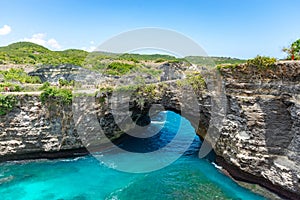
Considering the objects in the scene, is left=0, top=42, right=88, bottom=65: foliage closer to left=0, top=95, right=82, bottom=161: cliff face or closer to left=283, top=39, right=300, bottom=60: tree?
left=0, top=95, right=82, bottom=161: cliff face

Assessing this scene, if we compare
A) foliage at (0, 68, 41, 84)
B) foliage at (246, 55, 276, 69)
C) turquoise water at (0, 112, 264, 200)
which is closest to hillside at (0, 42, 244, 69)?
foliage at (0, 68, 41, 84)

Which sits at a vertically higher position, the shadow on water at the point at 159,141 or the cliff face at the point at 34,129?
the cliff face at the point at 34,129

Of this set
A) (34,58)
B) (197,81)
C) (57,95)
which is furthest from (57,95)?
(34,58)

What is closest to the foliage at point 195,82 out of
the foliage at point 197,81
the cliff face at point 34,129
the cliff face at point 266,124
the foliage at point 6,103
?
the foliage at point 197,81

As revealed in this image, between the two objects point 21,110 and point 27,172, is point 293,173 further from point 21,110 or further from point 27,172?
point 21,110

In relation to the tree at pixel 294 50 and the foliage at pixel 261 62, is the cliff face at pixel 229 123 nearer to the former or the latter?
the foliage at pixel 261 62

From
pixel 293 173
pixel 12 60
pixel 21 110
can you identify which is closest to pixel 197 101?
pixel 293 173

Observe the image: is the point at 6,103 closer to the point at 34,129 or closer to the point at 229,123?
the point at 34,129
